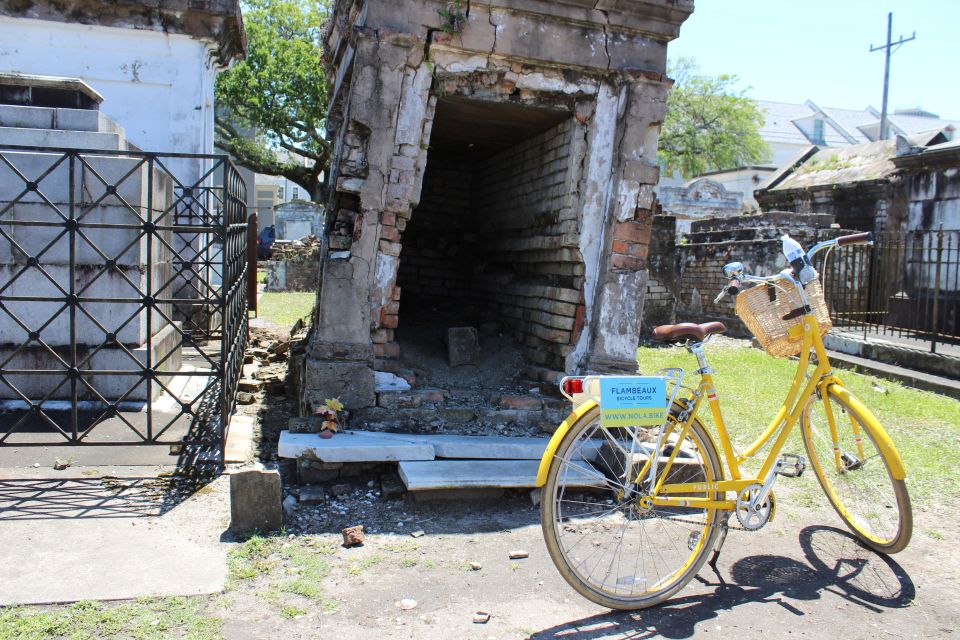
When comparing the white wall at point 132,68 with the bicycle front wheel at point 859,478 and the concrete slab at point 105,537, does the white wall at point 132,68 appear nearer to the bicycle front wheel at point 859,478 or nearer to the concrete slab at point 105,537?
the concrete slab at point 105,537

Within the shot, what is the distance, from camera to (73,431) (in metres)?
4.42

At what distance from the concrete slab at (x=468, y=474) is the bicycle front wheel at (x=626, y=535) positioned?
0.34m

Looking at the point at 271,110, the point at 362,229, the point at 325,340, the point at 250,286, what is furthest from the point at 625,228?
the point at 271,110

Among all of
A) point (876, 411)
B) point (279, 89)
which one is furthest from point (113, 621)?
point (279, 89)

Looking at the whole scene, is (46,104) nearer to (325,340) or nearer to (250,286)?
(250,286)

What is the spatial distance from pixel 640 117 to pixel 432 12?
1.67 metres

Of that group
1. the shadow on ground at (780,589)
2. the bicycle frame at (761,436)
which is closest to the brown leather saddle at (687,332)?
the bicycle frame at (761,436)

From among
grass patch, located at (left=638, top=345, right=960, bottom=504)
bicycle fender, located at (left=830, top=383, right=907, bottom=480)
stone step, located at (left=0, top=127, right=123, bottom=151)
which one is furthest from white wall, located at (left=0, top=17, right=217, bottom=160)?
bicycle fender, located at (left=830, top=383, right=907, bottom=480)

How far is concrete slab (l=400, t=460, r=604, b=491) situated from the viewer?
13.7 ft

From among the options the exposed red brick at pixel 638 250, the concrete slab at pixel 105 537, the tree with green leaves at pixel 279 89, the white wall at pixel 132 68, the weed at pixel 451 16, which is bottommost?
the concrete slab at pixel 105 537

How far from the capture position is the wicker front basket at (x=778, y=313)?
3719mm

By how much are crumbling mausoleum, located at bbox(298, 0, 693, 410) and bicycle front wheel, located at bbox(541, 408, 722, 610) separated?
163 centimetres

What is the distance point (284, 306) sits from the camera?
1416 centimetres

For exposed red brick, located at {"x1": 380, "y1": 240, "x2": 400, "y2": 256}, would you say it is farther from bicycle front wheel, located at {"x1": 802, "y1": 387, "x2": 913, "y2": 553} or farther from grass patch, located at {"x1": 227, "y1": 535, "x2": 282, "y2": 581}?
bicycle front wheel, located at {"x1": 802, "y1": 387, "x2": 913, "y2": 553}
